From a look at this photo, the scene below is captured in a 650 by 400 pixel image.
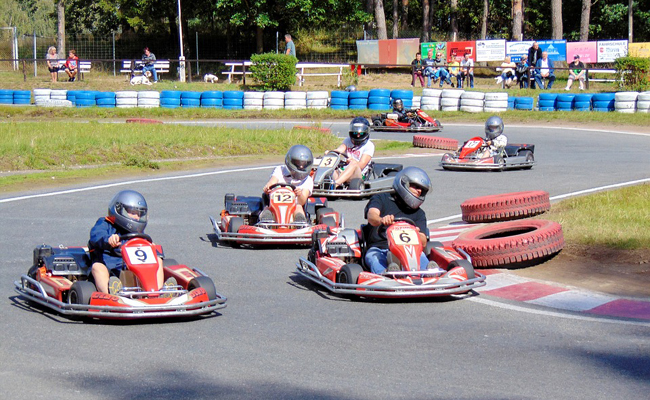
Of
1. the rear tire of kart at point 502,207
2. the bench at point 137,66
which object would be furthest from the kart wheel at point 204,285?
the bench at point 137,66

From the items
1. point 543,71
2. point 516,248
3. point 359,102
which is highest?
point 543,71

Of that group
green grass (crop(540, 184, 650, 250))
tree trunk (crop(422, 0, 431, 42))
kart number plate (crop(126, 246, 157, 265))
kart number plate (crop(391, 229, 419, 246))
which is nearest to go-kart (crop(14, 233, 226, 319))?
kart number plate (crop(126, 246, 157, 265))

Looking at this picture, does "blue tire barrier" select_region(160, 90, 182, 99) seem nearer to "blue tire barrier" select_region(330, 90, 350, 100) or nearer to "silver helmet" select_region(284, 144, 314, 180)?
"blue tire barrier" select_region(330, 90, 350, 100)

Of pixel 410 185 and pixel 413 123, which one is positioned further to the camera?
pixel 413 123

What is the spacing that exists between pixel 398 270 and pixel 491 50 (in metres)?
32.8

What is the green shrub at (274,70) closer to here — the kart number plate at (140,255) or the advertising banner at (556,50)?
the advertising banner at (556,50)

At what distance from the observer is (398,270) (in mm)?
7051

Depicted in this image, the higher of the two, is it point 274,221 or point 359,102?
point 359,102

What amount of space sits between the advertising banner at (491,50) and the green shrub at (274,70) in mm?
11001

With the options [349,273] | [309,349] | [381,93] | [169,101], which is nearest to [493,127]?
[349,273]

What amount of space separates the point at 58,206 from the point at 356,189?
13.5ft

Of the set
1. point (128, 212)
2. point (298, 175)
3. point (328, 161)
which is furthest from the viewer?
point (328, 161)

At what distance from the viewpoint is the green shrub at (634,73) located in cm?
2895

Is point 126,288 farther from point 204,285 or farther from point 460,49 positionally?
point 460,49
